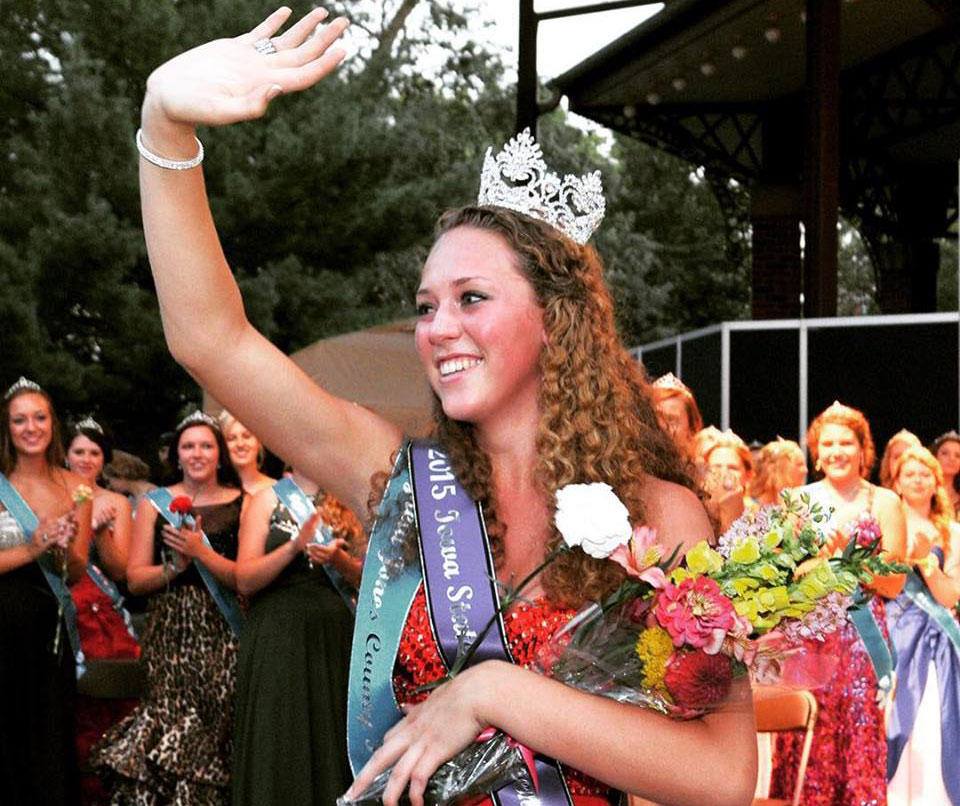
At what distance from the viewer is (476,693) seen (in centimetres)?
193

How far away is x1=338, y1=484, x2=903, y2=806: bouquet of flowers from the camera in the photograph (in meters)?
1.93

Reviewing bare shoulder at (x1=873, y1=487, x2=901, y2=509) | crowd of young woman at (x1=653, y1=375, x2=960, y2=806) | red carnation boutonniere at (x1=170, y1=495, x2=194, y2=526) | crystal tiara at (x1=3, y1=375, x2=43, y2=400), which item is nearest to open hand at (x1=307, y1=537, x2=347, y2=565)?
red carnation boutonniere at (x1=170, y1=495, x2=194, y2=526)

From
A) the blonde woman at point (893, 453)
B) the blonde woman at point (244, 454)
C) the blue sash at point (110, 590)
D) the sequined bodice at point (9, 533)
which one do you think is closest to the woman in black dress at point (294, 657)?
the blonde woman at point (244, 454)

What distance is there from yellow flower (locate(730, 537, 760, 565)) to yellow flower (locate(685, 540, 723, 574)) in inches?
0.8

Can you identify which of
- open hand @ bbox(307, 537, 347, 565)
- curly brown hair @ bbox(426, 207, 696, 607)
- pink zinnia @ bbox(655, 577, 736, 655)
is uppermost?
curly brown hair @ bbox(426, 207, 696, 607)

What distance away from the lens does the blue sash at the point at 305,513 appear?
6.25 m

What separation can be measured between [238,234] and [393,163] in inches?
89.2

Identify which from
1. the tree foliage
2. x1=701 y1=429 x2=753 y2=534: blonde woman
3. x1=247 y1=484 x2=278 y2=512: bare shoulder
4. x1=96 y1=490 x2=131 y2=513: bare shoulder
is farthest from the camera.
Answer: the tree foliage

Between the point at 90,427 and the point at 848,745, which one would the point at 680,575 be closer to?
the point at 848,745

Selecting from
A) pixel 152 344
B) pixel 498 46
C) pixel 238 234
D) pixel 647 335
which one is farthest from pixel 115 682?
pixel 647 335

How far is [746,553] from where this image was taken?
6.50ft

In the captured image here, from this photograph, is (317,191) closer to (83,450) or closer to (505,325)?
(83,450)

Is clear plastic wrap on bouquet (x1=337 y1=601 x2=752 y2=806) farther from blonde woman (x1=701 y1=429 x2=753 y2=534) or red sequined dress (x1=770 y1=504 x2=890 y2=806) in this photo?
red sequined dress (x1=770 y1=504 x2=890 y2=806)

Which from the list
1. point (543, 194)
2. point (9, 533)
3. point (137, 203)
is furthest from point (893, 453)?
point (137, 203)
